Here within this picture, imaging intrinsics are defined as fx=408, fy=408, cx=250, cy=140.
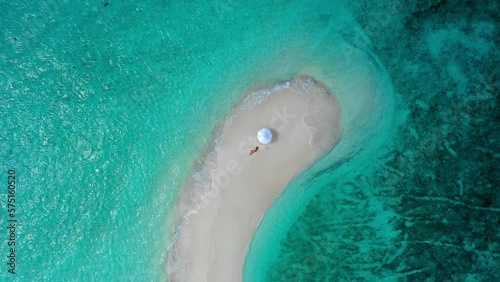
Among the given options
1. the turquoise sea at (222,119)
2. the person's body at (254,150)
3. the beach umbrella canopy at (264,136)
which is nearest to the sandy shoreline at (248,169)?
the person's body at (254,150)

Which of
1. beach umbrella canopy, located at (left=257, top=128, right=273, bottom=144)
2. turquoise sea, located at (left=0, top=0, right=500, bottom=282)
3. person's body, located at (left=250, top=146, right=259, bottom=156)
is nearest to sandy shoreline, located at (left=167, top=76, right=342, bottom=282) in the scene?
person's body, located at (left=250, top=146, right=259, bottom=156)

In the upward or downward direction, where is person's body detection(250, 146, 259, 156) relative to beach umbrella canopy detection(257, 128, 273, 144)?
downward

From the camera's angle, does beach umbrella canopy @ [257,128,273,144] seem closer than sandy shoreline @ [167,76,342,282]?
Yes

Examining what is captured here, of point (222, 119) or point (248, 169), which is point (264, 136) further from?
point (222, 119)

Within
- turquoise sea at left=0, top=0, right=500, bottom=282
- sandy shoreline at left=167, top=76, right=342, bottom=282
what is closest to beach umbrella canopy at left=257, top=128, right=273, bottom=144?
sandy shoreline at left=167, top=76, right=342, bottom=282

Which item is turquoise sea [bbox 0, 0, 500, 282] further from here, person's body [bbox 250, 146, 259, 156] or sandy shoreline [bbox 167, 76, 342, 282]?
person's body [bbox 250, 146, 259, 156]

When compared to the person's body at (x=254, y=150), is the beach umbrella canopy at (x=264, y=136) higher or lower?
higher

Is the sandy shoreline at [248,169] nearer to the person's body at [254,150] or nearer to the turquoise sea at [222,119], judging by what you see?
the person's body at [254,150]
